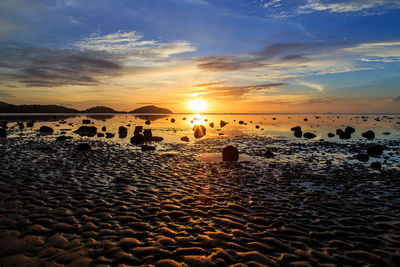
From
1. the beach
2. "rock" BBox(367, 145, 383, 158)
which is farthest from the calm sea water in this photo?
the beach

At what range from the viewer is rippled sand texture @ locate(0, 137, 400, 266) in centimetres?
646

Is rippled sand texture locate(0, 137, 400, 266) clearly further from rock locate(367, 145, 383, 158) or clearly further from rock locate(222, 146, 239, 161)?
rock locate(367, 145, 383, 158)

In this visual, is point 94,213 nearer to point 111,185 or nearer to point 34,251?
point 34,251

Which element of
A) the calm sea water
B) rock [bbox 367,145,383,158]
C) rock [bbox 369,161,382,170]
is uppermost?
the calm sea water

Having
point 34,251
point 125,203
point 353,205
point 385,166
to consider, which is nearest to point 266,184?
point 353,205

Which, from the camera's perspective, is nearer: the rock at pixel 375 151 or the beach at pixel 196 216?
the beach at pixel 196 216

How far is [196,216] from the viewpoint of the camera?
9.19 m

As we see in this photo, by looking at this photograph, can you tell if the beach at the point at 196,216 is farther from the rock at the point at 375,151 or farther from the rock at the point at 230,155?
the rock at the point at 375,151

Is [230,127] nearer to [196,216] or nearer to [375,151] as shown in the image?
[375,151]

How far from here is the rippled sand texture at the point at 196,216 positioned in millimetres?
6465

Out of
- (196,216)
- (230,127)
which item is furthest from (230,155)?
(230,127)

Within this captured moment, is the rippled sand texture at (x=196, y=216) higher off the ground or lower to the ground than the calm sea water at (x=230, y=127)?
lower

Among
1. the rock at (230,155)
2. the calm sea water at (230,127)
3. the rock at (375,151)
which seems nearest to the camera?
the rock at (230,155)

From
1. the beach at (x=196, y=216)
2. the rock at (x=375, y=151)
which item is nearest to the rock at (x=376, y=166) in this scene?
the beach at (x=196, y=216)
